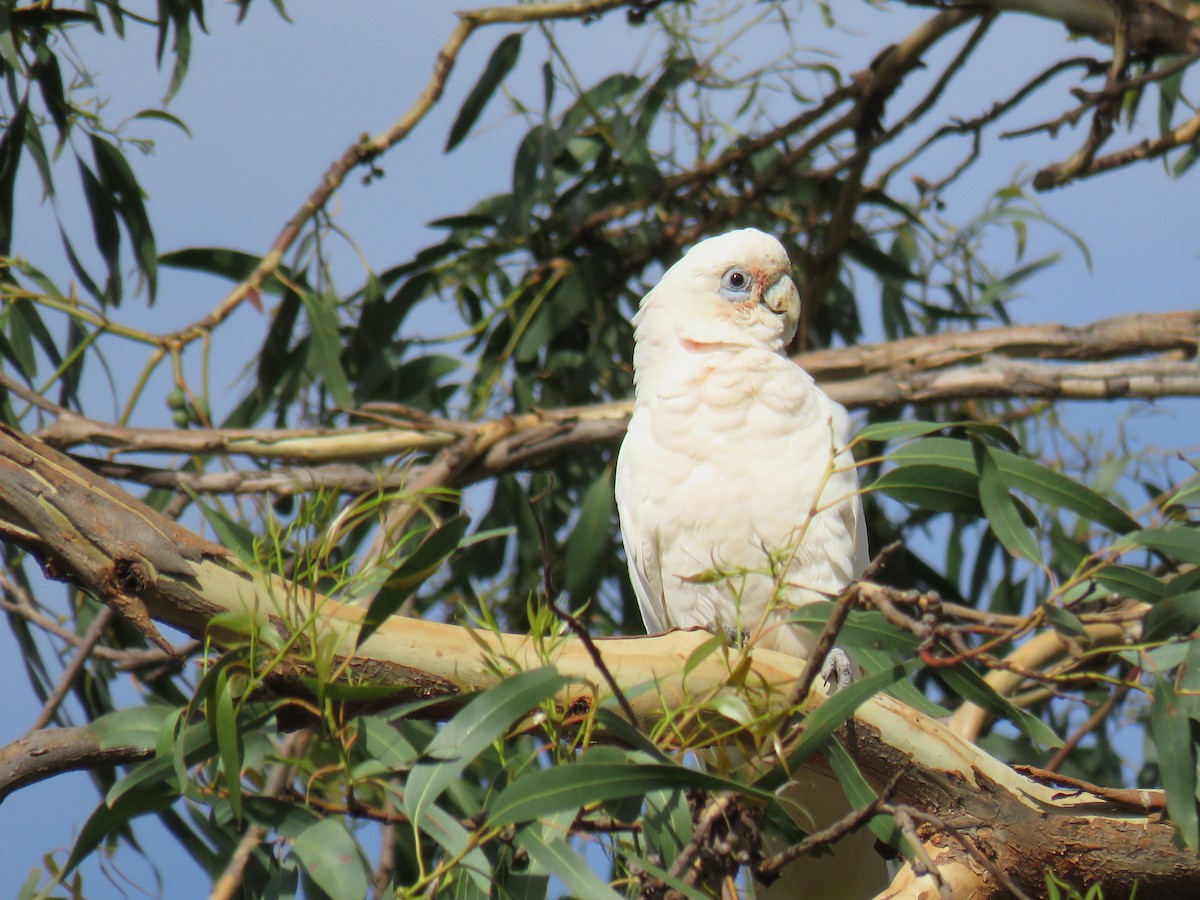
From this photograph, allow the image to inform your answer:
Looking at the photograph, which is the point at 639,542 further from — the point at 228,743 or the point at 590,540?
the point at 228,743

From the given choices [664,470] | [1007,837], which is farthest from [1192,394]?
[1007,837]

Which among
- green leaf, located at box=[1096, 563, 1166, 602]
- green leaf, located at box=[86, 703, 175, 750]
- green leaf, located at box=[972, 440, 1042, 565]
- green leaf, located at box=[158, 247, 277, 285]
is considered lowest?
green leaf, located at box=[86, 703, 175, 750]

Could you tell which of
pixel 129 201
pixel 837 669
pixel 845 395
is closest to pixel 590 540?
pixel 845 395

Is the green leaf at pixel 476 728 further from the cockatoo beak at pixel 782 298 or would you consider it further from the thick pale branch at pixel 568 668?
the cockatoo beak at pixel 782 298

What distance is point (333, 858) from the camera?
1.07 m

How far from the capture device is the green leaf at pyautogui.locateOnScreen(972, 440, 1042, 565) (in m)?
1.08

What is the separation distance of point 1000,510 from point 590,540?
1.35m

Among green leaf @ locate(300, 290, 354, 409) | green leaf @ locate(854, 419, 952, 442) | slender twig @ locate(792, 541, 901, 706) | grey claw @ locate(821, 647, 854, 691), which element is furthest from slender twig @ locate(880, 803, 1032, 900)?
green leaf @ locate(300, 290, 354, 409)

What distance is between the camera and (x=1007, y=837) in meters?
1.32

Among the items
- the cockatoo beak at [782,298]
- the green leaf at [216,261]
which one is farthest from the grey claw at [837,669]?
the green leaf at [216,261]

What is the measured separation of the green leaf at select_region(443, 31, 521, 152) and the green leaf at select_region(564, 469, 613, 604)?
778 millimetres

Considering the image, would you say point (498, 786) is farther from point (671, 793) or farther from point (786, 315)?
point (786, 315)

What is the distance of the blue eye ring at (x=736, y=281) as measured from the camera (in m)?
2.08

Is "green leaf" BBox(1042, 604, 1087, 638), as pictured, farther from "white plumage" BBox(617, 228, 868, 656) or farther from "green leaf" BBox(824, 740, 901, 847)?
"white plumage" BBox(617, 228, 868, 656)
